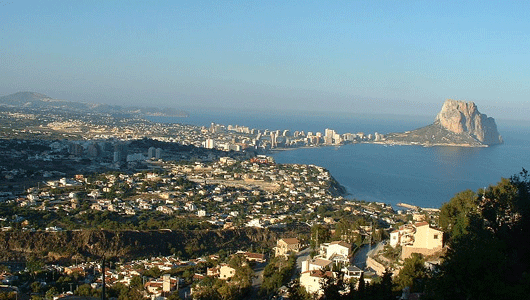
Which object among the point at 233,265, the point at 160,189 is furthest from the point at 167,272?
the point at 160,189

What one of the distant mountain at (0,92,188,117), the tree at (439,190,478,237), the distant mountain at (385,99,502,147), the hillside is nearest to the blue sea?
the distant mountain at (385,99,502,147)

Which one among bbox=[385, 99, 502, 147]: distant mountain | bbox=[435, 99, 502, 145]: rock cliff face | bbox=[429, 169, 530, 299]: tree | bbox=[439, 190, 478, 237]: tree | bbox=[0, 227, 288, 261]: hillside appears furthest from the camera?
bbox=[435, 99, 502, 145]: rock cliff face

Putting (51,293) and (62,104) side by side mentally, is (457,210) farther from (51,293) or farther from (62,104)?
(62,104)

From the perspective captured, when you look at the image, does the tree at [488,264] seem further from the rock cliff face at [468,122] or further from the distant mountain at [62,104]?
the distant mountain at [62,104]

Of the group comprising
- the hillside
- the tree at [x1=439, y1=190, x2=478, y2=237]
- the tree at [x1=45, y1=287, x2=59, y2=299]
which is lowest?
the hillside

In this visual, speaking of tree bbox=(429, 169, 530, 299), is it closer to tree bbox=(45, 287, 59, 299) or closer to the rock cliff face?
tree bbox=(45, 287, 59, 299)

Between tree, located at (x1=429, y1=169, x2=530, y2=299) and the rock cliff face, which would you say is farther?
the rock cliff face

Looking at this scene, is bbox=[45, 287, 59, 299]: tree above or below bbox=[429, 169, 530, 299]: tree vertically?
below

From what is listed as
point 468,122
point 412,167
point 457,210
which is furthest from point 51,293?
point 468,122
